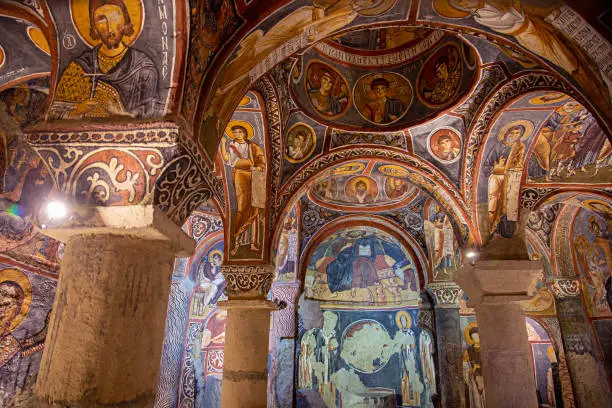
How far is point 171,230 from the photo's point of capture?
2.91 m

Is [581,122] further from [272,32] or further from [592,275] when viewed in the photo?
[272,32]

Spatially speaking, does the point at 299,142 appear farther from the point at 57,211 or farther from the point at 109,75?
the point at 57,211

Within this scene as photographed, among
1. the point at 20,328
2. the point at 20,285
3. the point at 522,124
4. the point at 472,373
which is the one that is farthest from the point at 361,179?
the point at 20,328

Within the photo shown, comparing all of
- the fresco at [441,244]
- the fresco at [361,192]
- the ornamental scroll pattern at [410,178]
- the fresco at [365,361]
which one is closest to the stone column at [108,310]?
the ornamental scroll pattern at [410,178]

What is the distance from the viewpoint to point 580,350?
9492 millimetres

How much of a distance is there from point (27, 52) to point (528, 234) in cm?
1120

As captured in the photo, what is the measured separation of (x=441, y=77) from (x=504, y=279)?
3.42 m

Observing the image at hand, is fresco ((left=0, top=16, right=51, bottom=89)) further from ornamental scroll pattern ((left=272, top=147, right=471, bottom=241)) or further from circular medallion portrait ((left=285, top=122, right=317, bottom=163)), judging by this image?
ornamental scroll pattern ((left=272, top=147, right=471, bottom=241))

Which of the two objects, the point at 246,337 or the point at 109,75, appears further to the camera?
the point at 246,337

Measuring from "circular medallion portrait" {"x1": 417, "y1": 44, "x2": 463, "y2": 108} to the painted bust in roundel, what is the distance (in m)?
5.12

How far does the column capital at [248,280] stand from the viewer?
21.9 feet

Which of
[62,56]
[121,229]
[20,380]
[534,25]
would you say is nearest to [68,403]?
[121,229]

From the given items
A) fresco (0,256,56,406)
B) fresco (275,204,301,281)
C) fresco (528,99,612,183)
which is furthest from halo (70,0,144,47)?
fresco (275,204,301,281)

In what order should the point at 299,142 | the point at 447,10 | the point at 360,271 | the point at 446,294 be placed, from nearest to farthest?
the point at 447,10 → the point at 299,142 → the point at 446,294 → the point at 360,271
